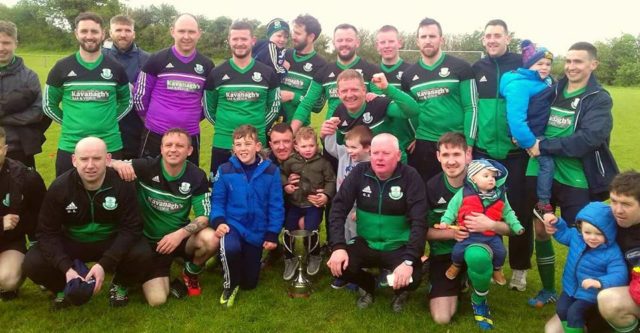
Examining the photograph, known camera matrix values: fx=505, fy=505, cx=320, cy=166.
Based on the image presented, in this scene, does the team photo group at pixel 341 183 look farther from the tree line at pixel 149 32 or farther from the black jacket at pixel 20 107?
the tree line at pixel 149 32

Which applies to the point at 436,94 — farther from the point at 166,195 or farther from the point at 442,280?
the point at 166,195

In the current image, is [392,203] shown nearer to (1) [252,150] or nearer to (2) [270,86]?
(1) [252,150]

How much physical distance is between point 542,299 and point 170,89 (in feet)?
14.6

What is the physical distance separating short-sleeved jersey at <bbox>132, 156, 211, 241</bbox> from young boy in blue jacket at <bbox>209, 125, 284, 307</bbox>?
0.17 metres

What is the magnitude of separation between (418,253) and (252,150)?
1.87 m

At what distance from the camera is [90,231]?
458 cm

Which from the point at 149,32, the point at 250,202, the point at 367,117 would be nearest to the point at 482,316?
the point at 367,117

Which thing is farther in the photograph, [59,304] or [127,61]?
[127,61]

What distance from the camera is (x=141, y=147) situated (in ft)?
20.1

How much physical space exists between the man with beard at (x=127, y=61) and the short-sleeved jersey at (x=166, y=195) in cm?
151

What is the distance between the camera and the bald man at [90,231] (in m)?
4.32

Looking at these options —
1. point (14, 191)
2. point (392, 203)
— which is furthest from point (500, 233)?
point (14, 191)

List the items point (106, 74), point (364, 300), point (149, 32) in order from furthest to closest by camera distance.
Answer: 1. point (149, 32)
2. point (106, 74)
3. point (364, 300)

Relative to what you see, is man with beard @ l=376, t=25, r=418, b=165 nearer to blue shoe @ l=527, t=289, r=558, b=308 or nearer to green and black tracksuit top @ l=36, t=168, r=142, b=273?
blue shoe @ l=527, t=289, r=558, b=308
